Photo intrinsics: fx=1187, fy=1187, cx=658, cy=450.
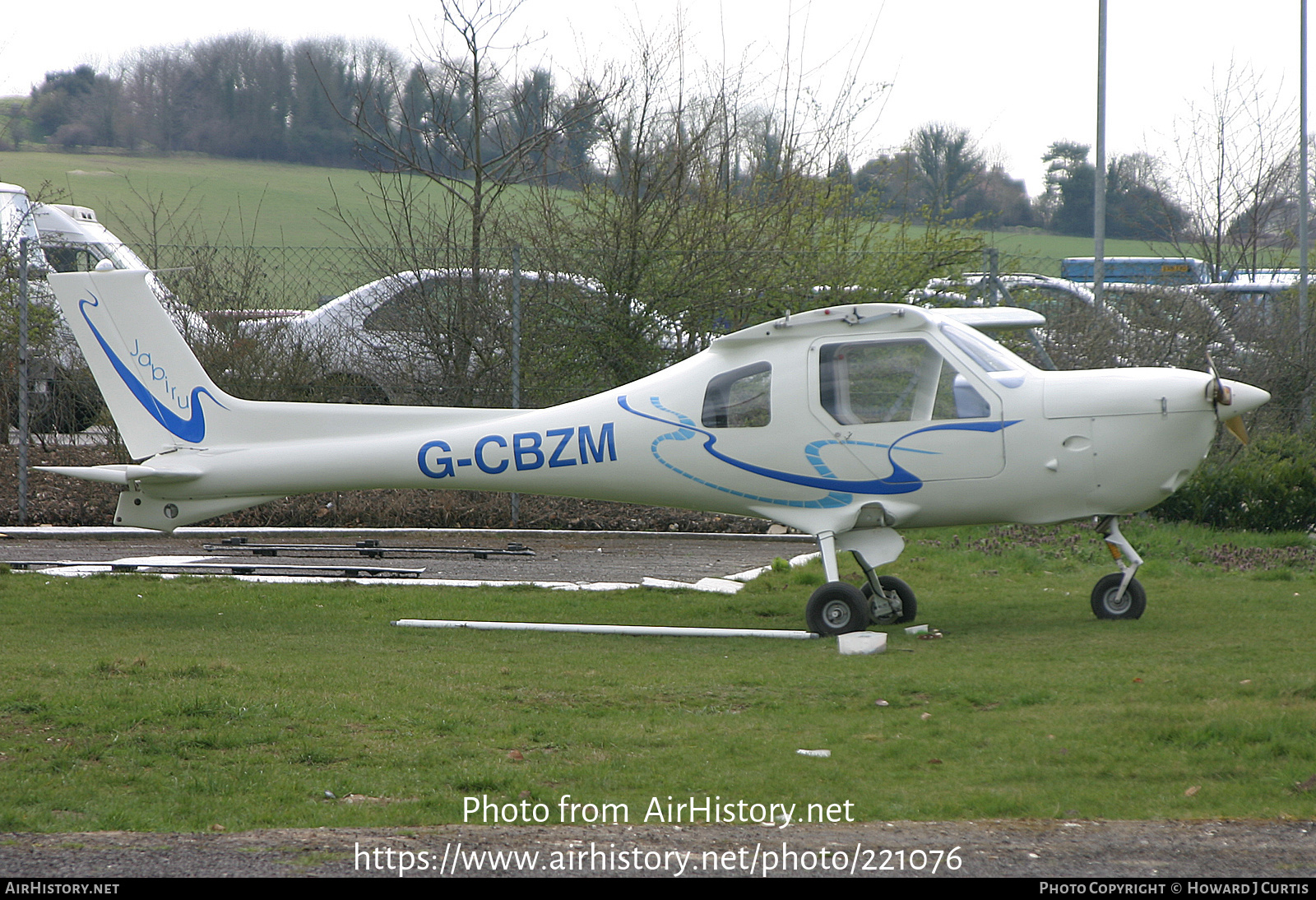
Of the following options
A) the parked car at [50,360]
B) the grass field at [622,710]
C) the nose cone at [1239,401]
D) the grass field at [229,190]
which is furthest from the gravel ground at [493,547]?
the grass field at [229,190]

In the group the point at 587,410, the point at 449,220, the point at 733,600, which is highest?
the point at 449,220

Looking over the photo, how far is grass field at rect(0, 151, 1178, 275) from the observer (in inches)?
1679

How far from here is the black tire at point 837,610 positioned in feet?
25.1

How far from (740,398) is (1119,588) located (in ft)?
9.33

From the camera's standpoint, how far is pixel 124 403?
8578mm

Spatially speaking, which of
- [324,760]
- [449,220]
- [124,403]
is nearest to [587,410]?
[124,403]

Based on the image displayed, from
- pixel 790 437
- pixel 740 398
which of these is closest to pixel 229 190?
pixel 740 398

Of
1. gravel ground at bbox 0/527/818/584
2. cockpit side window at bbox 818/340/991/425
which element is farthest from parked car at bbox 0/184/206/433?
A: cockpit side window at bbox 818/340/991/425

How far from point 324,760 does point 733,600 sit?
15.8 feet

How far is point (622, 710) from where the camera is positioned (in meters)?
5.73

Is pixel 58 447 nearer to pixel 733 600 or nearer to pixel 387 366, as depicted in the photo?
pixel 387 366

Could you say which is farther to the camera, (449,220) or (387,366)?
(449,220)

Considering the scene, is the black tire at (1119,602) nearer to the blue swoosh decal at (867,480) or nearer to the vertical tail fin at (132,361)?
the blue swoosh decal at (867,480)

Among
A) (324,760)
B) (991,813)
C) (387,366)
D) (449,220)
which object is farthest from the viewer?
(449,220)
